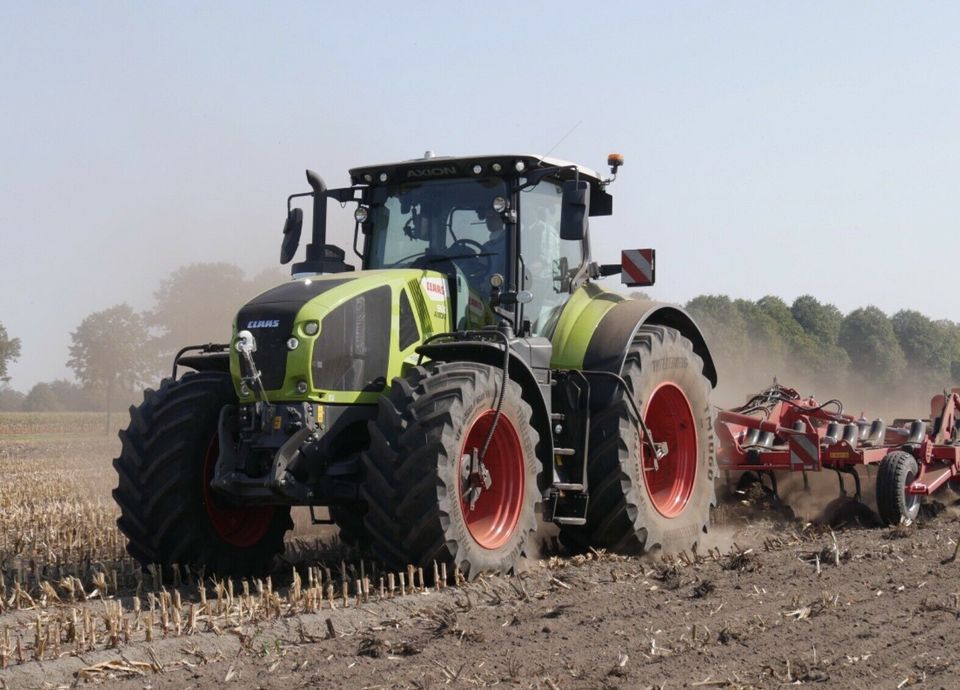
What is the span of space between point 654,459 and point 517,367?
5.99 feet

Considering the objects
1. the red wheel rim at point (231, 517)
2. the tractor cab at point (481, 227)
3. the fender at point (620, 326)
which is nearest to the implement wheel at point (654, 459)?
the fender at point (620, 326)

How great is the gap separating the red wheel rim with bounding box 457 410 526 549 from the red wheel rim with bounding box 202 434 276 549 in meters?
1.70

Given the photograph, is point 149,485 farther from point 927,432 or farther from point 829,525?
point 927,432

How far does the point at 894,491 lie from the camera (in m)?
9.80

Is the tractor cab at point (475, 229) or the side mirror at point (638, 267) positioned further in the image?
the side mirror at point (638, 267)

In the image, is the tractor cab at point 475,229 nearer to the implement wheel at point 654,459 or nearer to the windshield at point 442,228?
the windshield at point 442,228

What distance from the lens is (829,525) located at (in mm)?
10133

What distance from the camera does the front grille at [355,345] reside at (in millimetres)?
7055

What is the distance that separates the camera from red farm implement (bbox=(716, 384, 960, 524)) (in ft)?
32.7

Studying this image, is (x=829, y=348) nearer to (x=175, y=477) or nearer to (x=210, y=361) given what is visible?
(x=210, y=361)

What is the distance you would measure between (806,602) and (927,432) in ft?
18.2

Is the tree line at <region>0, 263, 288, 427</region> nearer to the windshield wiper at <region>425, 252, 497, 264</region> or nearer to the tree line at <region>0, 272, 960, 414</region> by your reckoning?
the tree line at <region>0, 272, 960, 414</region>

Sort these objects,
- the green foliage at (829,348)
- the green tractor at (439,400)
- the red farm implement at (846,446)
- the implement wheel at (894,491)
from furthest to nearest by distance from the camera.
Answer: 1. the green foliage at (829,348)
2. the red farm implement at (846,446)
3. the implement wheel at (894,491)
4. the green tractor at (439,400)

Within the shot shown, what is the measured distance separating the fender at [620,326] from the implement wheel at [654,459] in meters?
0.17
